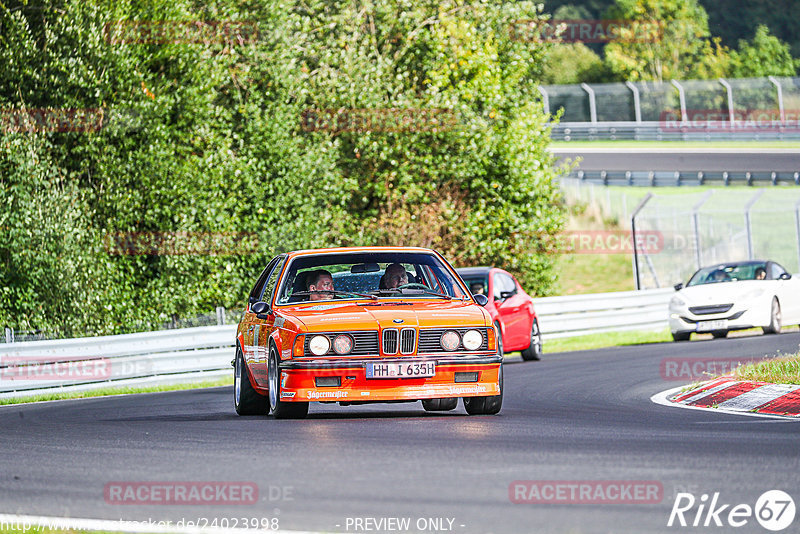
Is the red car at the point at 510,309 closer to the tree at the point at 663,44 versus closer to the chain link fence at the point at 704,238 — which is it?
the chain link fence at the point at 704,238

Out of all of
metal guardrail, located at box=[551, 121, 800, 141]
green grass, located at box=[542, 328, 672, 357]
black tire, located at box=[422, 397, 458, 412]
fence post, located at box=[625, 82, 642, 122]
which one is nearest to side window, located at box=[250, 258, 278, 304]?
black tire, located at box=[422, 397, 458, 412]

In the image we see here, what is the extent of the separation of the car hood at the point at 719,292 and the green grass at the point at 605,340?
5.88ft

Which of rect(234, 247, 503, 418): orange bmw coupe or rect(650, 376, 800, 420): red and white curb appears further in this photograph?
rect(650, 376, 800, 420): red and white curb

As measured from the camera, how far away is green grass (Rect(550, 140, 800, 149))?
6122 cm

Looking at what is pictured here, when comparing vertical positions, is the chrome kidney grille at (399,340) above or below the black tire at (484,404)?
above

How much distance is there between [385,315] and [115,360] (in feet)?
29.7

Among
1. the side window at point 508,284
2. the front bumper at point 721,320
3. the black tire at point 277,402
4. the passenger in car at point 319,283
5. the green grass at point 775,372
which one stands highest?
the passenger in car at point 319,283

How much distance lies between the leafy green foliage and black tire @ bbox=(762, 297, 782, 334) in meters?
10.1

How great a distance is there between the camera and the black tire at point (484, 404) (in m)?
11.8

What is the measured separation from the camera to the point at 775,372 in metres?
14.2

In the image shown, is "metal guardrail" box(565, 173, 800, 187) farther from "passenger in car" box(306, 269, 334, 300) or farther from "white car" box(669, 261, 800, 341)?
"passenger in car" box(306, 269, 334, 300)

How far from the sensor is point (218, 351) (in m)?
20.9

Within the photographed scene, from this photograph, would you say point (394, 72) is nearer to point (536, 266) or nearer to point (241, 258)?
point (536, 266)

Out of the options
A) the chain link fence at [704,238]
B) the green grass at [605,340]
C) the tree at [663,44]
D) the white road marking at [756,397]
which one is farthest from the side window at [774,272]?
the tree at [663,44]
